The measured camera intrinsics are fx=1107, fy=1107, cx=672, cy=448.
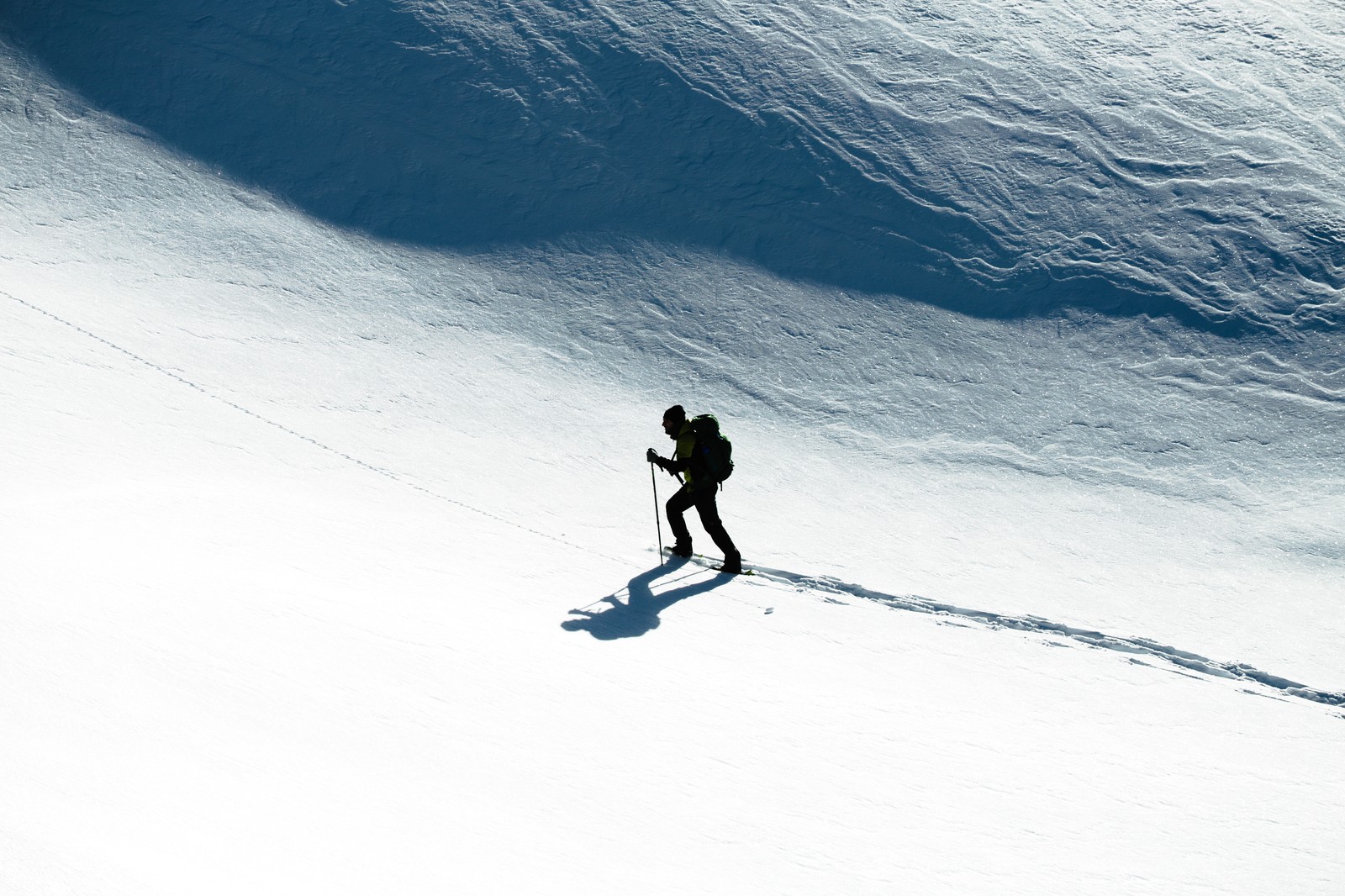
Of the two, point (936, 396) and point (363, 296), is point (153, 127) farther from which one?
point (936, 396)

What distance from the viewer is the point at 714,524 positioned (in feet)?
28.0

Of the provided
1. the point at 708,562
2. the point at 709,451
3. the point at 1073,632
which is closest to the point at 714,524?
the point at 708,562

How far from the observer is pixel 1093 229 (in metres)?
14.2

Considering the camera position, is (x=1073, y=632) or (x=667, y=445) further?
(x=667, y=445)

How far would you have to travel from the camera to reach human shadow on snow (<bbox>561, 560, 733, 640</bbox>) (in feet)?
23.6

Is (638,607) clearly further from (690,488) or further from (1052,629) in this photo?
(1052,629)

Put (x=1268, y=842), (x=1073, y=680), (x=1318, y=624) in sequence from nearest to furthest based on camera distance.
Result: (x=1268, y=842), (x=1073, y=680), (x=1318, y=624)

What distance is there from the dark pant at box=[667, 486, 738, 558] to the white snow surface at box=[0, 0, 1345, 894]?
0.98 feet

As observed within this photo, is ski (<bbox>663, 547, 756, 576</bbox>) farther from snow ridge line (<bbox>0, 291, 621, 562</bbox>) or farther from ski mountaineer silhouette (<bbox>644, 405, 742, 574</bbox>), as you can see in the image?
snow ridge line (<bbox>0, 291, 621, 562</bbox>)

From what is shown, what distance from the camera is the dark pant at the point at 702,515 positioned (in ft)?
27.7

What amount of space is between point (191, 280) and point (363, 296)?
1.87m

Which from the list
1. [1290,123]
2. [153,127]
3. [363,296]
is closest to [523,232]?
[363,296]

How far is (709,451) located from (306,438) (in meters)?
3.96

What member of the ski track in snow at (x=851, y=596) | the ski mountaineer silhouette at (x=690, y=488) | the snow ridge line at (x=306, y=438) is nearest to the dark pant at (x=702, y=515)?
the ski mountaineer silhouette at (x=690, y=488)
